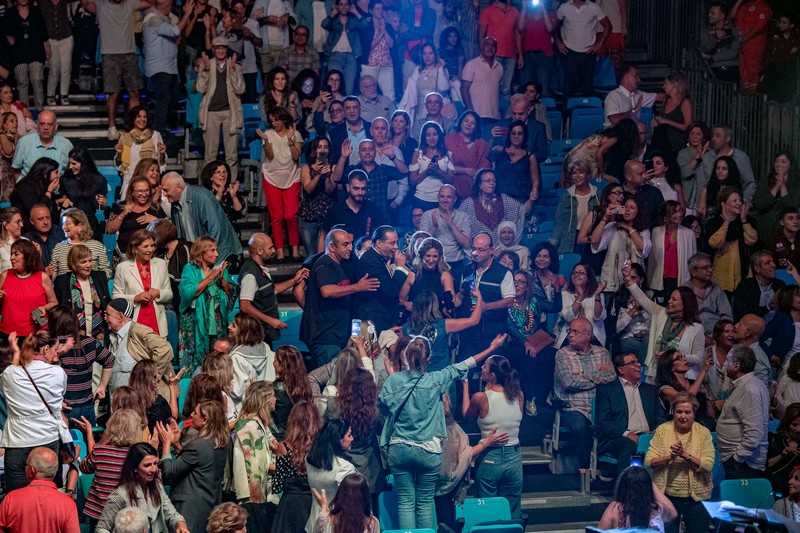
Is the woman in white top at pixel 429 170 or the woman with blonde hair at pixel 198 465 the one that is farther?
the woman in white top at pixel 429 170

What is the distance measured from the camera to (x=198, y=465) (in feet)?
25.0

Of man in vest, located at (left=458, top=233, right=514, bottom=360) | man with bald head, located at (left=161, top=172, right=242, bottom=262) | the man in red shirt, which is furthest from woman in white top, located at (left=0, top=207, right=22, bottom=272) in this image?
the man in red shirt

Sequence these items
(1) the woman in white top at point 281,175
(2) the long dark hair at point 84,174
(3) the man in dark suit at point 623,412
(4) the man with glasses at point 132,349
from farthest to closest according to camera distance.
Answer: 1. (1) the woman in white top at point 281,175
2. (2) the long dark hair at point 84,174
3. (3) the man in dark suit at point 623,412
4. (4) the man with glasses at point 132,349

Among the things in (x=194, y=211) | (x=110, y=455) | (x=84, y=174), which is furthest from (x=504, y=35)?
(x=110, y=455)

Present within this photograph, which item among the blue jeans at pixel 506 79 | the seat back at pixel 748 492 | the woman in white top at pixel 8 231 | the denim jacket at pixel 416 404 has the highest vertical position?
→ the blue jeans at pixel 506 79

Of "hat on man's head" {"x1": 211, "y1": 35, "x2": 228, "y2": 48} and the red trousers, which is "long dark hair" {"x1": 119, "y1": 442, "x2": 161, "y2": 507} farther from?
"hat on man's head" {"x1": 211, "y1": 35, "x2": 228, "y2": 48}

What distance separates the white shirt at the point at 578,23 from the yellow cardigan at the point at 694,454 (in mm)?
5569

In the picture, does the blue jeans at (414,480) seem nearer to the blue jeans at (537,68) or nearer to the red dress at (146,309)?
the red dress at (146,309)

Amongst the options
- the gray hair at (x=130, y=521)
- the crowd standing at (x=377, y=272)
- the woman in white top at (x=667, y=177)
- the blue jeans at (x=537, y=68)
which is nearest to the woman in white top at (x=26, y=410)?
the crowd standing at (x=377, y=272)

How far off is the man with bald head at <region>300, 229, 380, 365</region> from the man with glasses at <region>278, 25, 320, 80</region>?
3468 millimetres

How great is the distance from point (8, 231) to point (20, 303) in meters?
0.71

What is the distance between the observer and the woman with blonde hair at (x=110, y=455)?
7.37m

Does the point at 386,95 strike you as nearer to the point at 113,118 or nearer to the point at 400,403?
the point at 113,118

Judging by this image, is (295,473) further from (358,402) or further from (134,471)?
(134,471)
